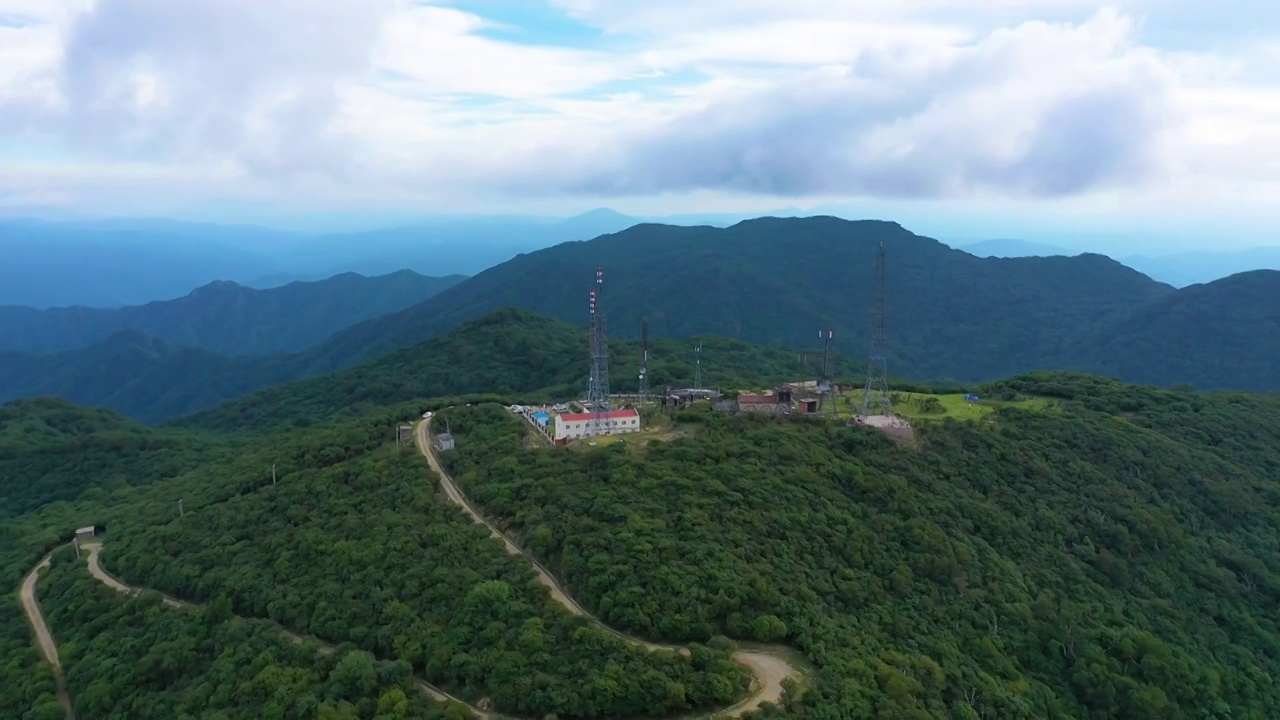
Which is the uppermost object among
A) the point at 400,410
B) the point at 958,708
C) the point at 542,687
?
the point at 400,410

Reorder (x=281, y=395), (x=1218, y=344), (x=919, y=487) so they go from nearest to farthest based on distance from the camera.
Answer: (x=919, y=487), (x=281, y=395), (x=1218, y=344)

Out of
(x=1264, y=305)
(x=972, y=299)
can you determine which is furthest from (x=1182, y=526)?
(x=972, y=299)

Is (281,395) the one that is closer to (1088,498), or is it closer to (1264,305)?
(1088,498)

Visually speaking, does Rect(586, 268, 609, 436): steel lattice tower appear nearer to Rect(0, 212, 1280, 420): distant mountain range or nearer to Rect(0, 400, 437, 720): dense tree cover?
Rect(0, 400, 437, 720): dense tree cover

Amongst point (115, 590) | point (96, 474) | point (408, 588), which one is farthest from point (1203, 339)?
point (96, 474)

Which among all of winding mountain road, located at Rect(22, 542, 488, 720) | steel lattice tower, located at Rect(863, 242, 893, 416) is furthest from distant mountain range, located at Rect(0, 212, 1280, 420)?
winding mountain road, located at Rect(22, 542, 488, 720)

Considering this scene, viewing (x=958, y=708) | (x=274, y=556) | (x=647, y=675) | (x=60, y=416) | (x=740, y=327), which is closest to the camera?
(x=647, y=675)

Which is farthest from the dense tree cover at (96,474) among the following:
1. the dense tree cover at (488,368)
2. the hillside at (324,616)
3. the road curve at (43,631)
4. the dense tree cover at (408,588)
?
the dense tree cover at (488,368)
